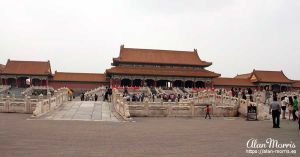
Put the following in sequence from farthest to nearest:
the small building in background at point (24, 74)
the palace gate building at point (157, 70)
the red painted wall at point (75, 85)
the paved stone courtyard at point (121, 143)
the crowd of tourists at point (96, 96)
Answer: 1. the small building in background at point (24, 74)
2. the palace gate building at point (157, 70)
3. the red painted wall at point (75, 85)
4. the crowd of tourists at point (96, 96)
5. the paved stone courtyard at point (121, 143)

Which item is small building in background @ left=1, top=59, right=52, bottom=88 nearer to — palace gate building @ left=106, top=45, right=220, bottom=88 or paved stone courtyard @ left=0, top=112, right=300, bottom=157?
palace gate building @ left=106, top=45, right=220, bottom=88

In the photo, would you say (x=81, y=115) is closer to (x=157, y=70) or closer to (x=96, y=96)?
(x=96, y=96)

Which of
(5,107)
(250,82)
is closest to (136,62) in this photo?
(250,82)

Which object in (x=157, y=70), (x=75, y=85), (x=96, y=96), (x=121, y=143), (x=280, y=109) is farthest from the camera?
(x=157, y=70)

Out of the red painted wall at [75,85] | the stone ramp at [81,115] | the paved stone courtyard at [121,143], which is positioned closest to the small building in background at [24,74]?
the red painted wall at [75,85]

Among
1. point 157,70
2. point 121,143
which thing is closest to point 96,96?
point 157,70

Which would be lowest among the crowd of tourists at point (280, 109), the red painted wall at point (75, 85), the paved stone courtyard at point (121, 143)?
the paved stone courtyard at point (121, 143)

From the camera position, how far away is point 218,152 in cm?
1009

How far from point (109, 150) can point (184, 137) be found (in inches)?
151

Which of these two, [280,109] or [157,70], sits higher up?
[157,70]

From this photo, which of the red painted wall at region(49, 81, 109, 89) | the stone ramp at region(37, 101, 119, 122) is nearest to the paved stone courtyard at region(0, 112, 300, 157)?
the stone ramp at region(37, 101, 119, 122)

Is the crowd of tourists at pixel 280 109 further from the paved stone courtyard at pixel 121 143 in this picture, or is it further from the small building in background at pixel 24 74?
the small building in background at pixel 24 74

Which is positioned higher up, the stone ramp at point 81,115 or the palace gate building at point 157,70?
the palace gate building at point 157,70

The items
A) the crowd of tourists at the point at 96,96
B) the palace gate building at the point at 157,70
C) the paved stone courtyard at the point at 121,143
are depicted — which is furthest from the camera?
the palace gate building at the point at 157,70
